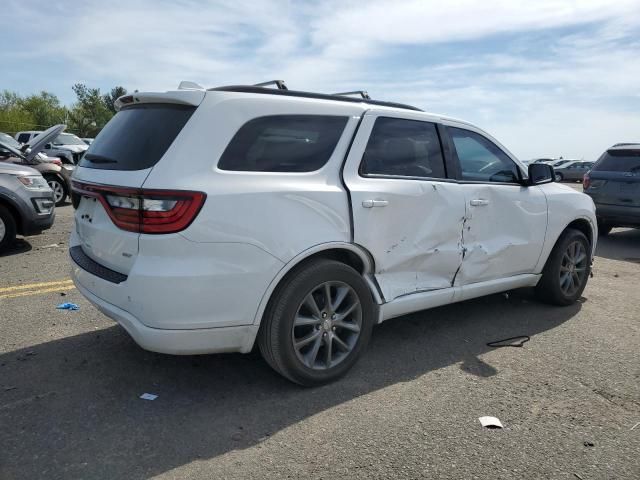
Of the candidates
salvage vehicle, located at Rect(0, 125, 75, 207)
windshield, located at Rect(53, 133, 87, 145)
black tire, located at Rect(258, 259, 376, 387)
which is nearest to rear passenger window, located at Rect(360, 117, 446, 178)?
black tire, located at Rect(258, 259, 376, 387)

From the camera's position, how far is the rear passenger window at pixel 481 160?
4.36 m

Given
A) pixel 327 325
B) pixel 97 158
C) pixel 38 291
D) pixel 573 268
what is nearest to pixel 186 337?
pixel 327 325

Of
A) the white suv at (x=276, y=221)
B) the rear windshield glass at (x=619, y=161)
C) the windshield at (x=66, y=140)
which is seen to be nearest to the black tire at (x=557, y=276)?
the white suv at (x=276, y=221)

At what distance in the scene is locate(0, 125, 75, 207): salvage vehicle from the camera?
9.02 m

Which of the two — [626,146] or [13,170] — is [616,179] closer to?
[626,146]

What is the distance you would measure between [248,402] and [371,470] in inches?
37.4

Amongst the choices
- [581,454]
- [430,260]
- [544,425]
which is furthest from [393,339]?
[581,454]

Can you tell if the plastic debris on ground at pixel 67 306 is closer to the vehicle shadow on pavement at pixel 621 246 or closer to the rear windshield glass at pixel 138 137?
the rear windshield glass at pixel 138 137

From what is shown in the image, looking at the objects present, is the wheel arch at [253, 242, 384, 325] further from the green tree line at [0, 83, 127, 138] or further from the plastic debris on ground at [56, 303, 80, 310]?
the green tree line at [0, 83, 127, 138]

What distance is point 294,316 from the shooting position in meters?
3.24

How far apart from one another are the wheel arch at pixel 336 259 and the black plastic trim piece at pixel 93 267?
2.68ft

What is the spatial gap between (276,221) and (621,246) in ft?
27.4

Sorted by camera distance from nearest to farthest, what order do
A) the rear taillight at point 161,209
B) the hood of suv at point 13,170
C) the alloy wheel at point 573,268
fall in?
the rear taillight at point 161,209
the alloy wheel at point 573,268
the hood of suv at point 13,170

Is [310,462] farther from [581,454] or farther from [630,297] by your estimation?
[630,297]
